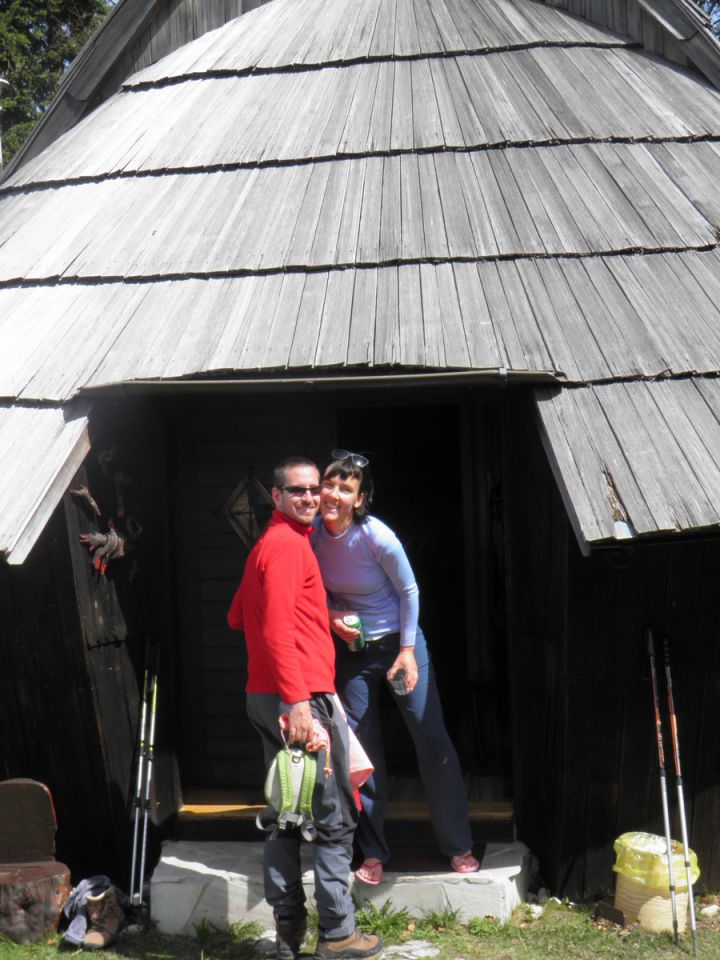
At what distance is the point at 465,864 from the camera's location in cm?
466

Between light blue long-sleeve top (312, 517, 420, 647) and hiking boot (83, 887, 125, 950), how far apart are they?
1.52m

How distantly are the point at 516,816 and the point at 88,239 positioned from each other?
10.8 feet

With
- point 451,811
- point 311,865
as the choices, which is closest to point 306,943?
point 311,865

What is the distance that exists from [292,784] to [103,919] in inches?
48.6

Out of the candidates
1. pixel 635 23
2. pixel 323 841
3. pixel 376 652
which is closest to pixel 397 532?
pixel 376 652

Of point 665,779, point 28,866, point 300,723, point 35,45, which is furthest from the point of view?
point 35,45

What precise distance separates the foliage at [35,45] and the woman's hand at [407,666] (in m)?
13.2

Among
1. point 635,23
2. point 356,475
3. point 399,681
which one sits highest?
point 635,23

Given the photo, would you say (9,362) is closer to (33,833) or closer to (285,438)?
(285,438)

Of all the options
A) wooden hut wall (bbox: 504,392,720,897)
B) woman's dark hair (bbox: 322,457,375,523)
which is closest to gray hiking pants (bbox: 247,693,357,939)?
woman's dark hair (bbox: 322,457,375,523)

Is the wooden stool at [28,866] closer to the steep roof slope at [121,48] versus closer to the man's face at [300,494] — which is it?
the man's face at [300,494]

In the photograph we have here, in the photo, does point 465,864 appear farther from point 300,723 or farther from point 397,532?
point 397,532

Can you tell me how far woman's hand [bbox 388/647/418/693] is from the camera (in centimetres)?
438

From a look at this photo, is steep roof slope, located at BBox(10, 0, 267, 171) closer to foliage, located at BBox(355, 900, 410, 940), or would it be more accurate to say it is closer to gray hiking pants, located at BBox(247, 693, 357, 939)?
gray hiking pants, located at BBox(247, 693, 357, 939)
